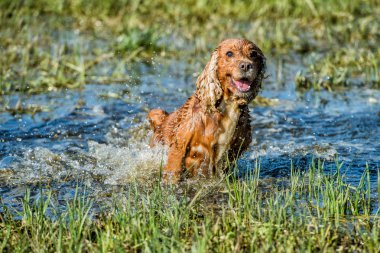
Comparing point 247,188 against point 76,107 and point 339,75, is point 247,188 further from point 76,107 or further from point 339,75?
point 339,75

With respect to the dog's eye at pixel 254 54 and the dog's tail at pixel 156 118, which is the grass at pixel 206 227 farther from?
the dog's tail at pixel 156 118

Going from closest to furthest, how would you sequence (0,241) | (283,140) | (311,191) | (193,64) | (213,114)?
(0,241), (311,191), (213,114), (283,140), (193,64)

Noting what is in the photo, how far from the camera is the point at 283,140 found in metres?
7.69

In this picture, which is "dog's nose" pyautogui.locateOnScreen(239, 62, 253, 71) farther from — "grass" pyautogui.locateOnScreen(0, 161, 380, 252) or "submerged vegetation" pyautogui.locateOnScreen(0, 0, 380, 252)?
"grass" pyautogui.locateOnScreen(0, 161, 380, 252)

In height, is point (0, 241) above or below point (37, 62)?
below

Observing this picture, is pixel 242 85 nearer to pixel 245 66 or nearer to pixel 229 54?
pixel 245 66

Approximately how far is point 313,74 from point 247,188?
466 cm

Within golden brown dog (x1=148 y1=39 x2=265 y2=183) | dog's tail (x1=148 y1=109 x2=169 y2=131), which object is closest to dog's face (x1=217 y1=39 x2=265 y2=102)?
golden brown dog (x1=148 y1=39 x2=265 y2=183)

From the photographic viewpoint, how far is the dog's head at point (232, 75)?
587cm

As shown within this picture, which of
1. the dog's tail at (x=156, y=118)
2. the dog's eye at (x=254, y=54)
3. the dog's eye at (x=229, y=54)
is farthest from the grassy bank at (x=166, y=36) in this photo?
the dog's eye at (x=229, y=54)

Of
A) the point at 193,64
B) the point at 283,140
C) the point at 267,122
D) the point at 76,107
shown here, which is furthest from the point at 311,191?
the point at 193,64

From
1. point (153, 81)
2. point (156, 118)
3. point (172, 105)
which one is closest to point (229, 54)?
point (156, 118)

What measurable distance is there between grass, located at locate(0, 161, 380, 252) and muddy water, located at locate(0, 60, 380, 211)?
614 mm

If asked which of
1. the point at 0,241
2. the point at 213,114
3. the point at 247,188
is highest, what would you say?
the point at 213,114
